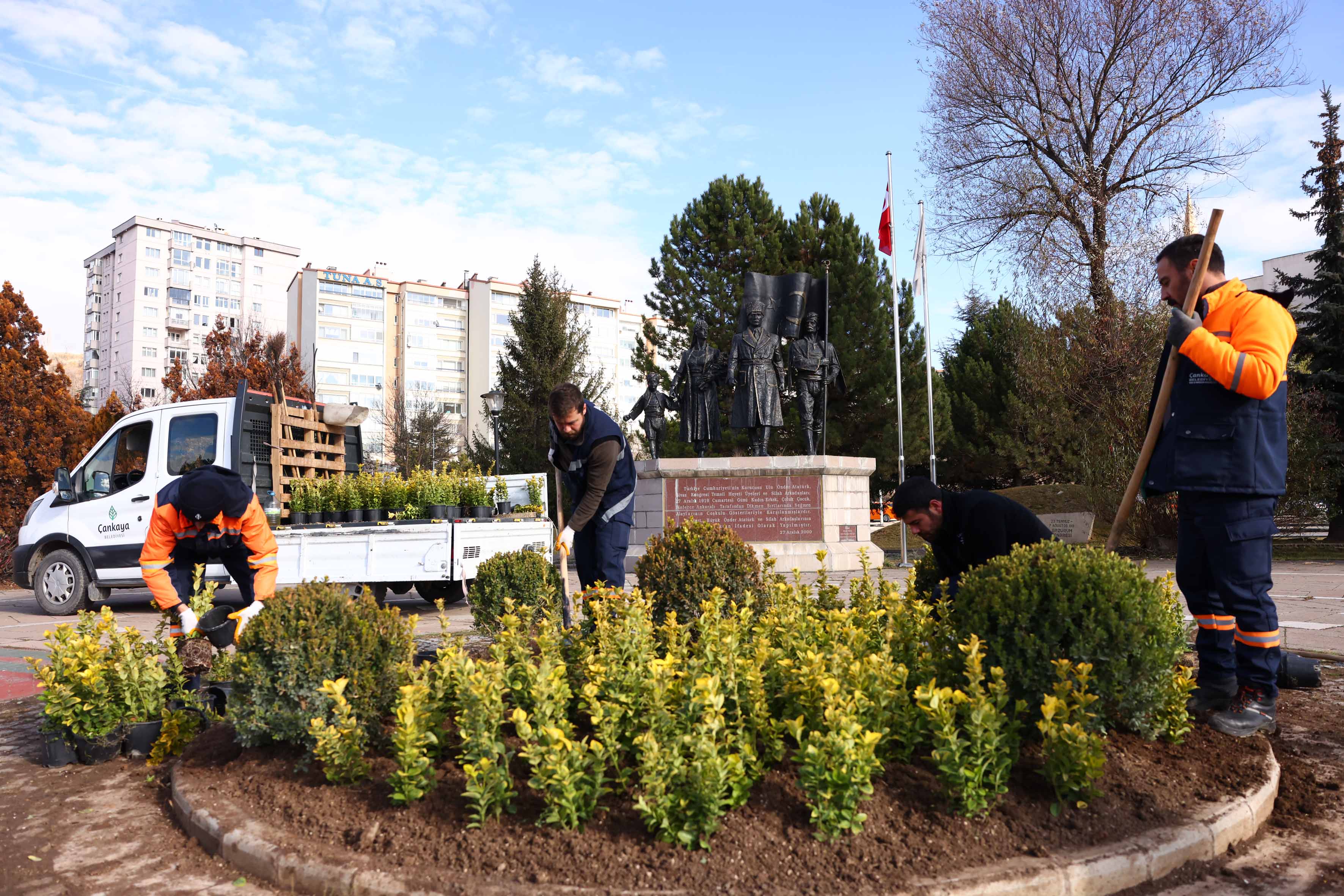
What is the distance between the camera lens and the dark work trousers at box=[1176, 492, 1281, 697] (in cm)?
368

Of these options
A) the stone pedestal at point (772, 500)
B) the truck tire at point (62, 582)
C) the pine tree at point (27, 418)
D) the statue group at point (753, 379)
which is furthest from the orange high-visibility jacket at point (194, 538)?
the pine tree at point (27, 418)

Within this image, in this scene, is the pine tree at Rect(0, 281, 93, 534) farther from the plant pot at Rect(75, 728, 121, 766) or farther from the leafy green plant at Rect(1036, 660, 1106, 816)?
the leafy green plant at Rect(1036, 660, 1106, 816)

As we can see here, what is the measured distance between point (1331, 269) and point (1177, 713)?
25.0 m

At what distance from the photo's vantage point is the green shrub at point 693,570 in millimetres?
5559

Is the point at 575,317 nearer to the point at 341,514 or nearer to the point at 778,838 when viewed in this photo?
the point at 341,514

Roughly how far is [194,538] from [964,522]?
4.44m

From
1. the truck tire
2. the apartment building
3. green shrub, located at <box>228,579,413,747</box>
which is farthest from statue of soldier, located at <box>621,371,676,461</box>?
the apartment building

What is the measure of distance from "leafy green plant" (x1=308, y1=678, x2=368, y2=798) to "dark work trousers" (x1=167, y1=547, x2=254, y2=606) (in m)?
2.51

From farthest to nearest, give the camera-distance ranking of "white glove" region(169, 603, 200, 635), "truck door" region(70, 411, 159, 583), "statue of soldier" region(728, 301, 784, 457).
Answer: "statue of soldier" region(728, 301, 784, 457), "truck door" region(70, 411, 159, 583), "white glove" region(169, 603, 200, 635)

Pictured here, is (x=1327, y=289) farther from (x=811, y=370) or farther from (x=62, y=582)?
(x=62, y=582)

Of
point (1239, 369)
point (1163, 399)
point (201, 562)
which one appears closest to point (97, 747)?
point (201, 562)

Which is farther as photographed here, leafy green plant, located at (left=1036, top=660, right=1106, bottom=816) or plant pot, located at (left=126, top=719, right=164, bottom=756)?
plant pot, located at (left=126, top=719, right=164, bottom=756)

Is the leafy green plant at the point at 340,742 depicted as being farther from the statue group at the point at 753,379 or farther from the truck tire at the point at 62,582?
the statue group at the point at 753,379

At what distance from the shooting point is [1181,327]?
3.71 meters
